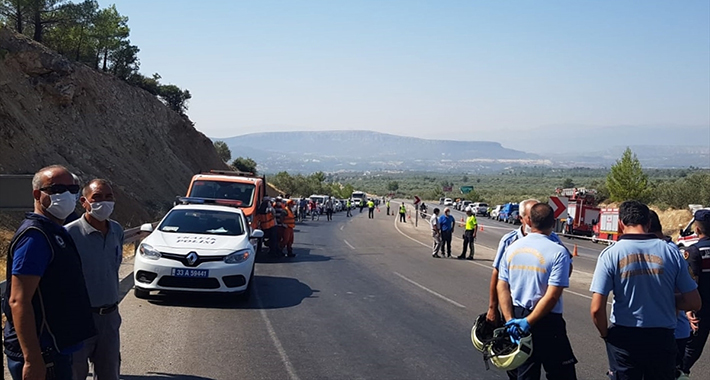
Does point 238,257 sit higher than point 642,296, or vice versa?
point 642,296

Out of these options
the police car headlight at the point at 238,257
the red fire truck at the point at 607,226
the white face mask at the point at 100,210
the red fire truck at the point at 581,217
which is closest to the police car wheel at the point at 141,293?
the police car headlight at the point at 238,257

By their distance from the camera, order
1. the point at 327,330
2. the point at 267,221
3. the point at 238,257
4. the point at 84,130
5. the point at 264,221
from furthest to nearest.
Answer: the point at 84,130 < the point at 267,221 < the point at 264,221 < the point at 238,257 < the point at 327,330

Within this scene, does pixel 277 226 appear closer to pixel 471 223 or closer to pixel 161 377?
pixel 471 223

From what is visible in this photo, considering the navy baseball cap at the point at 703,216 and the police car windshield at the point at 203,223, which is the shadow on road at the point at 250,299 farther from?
the navy baseball cap at the point at 703,216

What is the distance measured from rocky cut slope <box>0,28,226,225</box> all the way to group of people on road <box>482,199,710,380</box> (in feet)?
79.8

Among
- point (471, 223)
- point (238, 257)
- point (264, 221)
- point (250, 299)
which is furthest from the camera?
point (471, 223)

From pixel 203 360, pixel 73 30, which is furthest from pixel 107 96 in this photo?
pixel 203 360

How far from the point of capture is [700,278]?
6789mm

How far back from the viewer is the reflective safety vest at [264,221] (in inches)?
749

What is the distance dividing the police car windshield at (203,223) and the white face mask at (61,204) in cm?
863

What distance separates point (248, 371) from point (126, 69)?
156ft

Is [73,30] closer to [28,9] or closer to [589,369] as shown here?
[28,9]

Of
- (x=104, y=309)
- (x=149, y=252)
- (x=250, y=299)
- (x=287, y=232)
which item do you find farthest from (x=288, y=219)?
(x=104, y=309)

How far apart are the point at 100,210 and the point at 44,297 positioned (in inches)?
61.4
